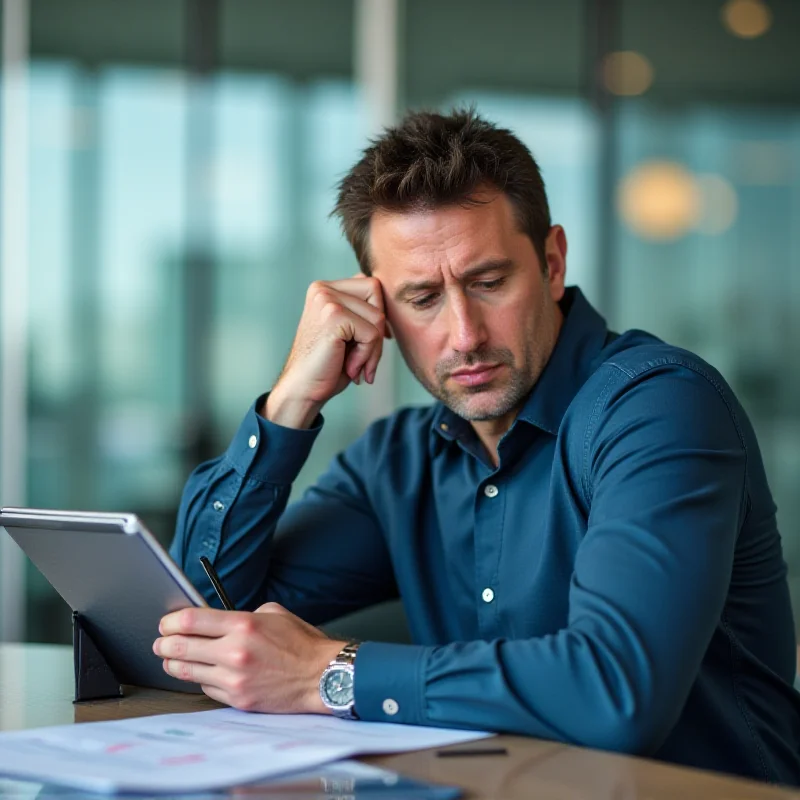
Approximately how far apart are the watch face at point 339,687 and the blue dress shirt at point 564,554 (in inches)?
0.7

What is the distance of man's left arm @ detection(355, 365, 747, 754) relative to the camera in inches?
50.4

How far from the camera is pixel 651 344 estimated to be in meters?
1.83

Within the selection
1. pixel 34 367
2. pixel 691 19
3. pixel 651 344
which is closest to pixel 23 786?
pixel 651 344

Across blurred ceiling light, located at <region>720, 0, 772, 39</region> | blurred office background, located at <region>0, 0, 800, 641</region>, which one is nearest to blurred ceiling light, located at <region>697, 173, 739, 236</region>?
blurred office background, located at <region>0, 0, 800, 641</region>

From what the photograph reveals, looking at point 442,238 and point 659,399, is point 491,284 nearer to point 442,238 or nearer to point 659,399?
point 442,238

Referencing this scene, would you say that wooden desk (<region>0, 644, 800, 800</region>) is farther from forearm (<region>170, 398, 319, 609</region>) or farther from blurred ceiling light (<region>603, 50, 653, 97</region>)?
blurred ceiling light (<region>603, 50, 653, 97</region>)

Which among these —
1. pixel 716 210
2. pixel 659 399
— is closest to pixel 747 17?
pixel 716 210

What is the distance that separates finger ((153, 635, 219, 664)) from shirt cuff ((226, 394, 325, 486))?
21.9 inches

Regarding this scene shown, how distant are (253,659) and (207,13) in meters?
4.35

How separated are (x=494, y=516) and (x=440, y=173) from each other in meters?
0.55

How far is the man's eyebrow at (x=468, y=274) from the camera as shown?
6.21 ft

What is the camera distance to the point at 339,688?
4.57 ft

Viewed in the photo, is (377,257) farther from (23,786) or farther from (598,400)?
(23,786)

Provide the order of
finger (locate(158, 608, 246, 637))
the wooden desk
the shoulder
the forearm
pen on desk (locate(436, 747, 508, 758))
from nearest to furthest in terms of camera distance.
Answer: the wooden desk < pen on desk (locate(436, 747, 508, 758)) < finger (locate(158, 608, 246, 637)) < the shoulder < the forearm
